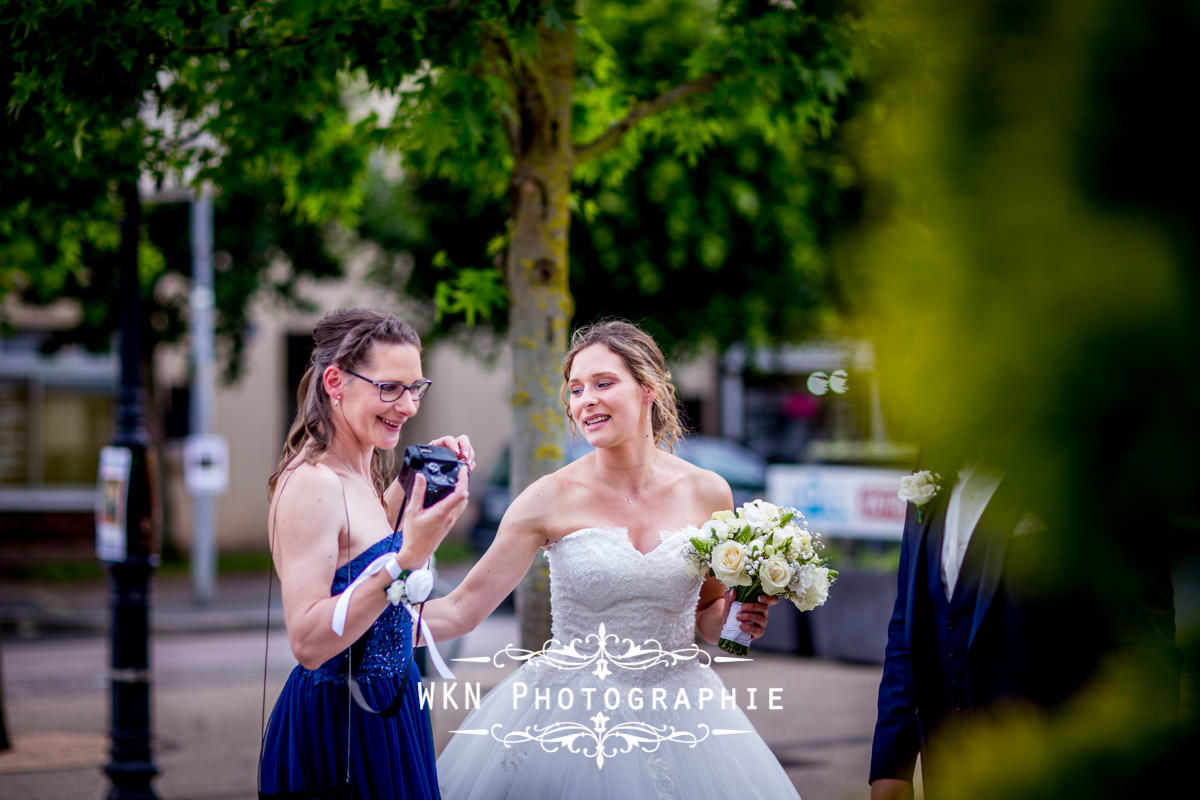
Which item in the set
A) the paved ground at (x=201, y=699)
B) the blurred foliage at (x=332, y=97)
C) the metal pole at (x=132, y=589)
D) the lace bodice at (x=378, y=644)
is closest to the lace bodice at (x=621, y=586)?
the lace bodice at (x=378, y=644)

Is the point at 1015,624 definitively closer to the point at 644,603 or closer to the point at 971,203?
the point at 644,603

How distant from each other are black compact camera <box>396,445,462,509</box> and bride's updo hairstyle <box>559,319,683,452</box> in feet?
2.80

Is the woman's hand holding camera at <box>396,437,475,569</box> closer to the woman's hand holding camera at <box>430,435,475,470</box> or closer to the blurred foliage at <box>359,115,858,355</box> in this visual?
the woman's hand holding camera at <box>430,435,475,470</box>

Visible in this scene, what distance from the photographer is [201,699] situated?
909cm

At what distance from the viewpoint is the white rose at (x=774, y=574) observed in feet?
10.3

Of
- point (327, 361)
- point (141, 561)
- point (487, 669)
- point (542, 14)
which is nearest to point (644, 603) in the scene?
point (327, 361)

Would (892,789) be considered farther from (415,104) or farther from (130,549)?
(130,549)

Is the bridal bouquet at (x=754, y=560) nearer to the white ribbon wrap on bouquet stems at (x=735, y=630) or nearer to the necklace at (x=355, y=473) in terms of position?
the white ribbon wrap on bouquet stems at (x=735, y=630)

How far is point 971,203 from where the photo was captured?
0.71 m

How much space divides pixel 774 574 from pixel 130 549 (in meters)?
3.86

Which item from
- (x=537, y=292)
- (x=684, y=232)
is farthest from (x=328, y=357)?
(x=684, y=232)

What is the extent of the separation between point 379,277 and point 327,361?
13.9 metres

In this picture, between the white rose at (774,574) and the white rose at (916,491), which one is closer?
the white rose at (916,491)

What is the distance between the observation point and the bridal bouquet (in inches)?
123
